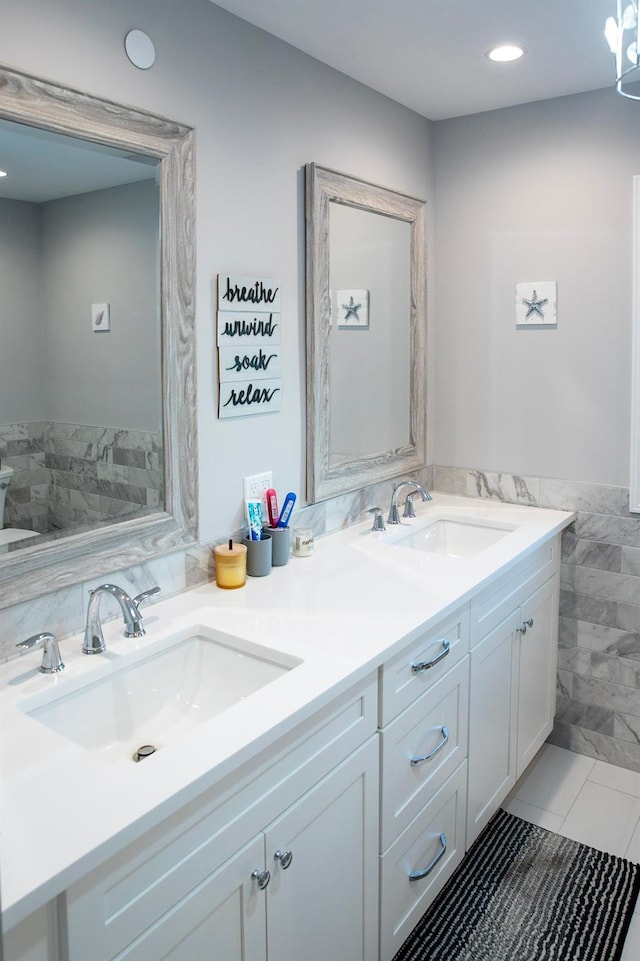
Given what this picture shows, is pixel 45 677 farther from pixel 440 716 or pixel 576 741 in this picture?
pixel 576 741

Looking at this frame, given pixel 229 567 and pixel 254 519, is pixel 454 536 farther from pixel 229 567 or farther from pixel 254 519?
pixel 229 567

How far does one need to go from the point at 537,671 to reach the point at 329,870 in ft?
4.35

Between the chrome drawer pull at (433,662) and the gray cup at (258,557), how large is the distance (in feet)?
1.68

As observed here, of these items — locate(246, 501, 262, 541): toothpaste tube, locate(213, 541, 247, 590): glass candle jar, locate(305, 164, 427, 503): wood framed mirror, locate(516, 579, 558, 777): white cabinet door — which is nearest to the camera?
locate(213, 541, 247, 590): glass candle jar

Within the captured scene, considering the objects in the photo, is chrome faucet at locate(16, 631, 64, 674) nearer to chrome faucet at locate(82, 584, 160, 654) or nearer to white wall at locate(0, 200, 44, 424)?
chrome faucet at locate(82, 584, 160, 654)

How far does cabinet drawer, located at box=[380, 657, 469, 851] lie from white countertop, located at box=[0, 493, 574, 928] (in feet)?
0.73

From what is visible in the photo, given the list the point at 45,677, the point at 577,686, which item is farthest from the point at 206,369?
the point at 577,686

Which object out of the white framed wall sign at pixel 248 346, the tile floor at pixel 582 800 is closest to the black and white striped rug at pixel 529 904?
the tile floor at pixel 582 800

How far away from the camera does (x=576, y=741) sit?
2809 mm

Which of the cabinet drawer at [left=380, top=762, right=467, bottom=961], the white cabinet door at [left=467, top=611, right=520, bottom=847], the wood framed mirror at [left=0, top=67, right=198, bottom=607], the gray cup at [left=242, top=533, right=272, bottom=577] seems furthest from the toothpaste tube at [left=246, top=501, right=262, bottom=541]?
the cabinet drawer at [left=380, top=762, right=467, bottom=961]

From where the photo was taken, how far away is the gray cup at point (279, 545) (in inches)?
81.7

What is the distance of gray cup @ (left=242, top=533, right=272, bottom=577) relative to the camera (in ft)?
6.55

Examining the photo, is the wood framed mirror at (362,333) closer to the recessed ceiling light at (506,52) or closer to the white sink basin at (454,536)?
the white sink basin at (454,536)

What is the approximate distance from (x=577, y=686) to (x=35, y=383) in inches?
88.1
